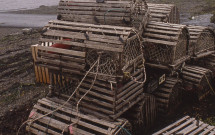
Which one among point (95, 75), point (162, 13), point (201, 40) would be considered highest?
point (162, 13)

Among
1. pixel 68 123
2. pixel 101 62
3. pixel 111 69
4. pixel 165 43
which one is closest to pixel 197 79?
pixel 165 43

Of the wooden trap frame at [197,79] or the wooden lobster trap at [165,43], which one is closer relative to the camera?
the wooden lobster trap at [165,43]

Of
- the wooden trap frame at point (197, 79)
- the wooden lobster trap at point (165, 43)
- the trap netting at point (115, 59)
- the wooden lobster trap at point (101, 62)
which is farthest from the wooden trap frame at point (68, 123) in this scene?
the wooden trap frame at point (197, 79)

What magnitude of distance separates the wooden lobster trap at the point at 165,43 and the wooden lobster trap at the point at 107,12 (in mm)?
516

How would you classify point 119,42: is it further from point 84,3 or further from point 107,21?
point 84,3

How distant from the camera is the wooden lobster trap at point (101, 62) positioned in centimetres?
625

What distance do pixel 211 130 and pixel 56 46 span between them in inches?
199

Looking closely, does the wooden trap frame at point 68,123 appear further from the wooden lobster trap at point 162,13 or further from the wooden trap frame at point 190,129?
the wooden lobster trap at point 162,13

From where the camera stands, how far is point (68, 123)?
7.00m

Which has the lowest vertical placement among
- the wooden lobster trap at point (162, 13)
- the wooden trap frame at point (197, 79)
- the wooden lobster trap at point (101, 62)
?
the wooden trap frame at point (197, 79)

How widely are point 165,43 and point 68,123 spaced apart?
Answer: 3974 mm

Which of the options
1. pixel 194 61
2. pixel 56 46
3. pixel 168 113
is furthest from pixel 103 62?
pixel 194 61

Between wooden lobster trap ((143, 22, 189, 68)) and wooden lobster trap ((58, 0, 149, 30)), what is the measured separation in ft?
A: 1.69

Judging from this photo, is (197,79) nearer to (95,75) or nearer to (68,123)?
(95,75)
